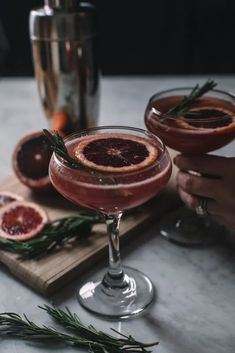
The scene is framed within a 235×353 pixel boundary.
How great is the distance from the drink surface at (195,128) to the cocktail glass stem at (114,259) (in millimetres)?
303

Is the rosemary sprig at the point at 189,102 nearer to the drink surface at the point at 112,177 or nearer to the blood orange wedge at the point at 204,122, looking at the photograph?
the blood orange wedge at the point at 204,122

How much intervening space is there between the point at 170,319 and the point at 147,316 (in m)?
0.06

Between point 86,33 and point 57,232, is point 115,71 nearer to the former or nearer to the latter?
point 86,33

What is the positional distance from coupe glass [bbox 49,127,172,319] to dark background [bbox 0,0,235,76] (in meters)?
2.67

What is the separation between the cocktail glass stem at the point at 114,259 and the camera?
4.32 feet

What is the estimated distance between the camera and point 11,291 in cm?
135

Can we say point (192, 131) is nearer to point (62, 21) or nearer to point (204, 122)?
point (204, 122)

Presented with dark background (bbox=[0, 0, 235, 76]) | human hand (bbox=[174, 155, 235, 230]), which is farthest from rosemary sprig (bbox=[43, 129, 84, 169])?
dark background (bbox=[0, 0, 235, 76])

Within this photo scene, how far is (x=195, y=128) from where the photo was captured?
1445 mm

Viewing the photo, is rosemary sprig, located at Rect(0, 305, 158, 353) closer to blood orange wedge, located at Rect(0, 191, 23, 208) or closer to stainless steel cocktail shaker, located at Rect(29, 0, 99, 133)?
blood orange wedge, located at Rect(0, 191, 23, 208)

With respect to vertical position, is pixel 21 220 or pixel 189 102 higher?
pixel 189 102

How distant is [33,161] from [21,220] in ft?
0.97

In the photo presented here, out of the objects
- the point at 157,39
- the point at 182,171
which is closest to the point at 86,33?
the point at 182,171

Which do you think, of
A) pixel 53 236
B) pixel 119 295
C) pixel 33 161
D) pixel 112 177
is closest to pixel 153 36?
pixel 33 161
